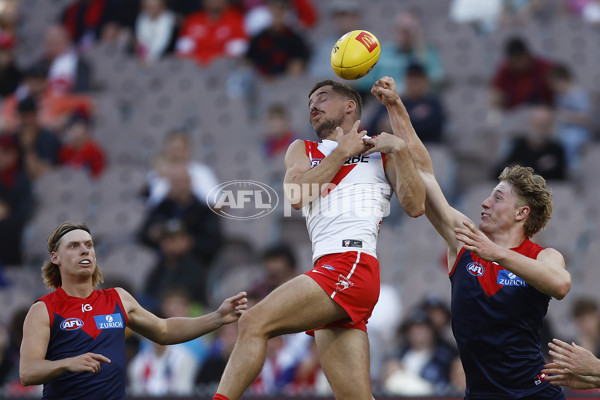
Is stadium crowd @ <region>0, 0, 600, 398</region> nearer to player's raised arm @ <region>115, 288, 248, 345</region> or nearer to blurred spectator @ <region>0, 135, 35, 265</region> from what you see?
blurred spectator @ <region>0, 135, 35, 265</region>

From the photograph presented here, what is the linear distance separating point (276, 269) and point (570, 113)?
15.4ft

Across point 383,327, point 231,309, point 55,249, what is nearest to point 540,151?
point 383,327

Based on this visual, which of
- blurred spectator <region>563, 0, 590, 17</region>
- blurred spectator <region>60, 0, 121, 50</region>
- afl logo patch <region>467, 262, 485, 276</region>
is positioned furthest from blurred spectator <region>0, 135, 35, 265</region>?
blurred spectator <region>563, 0, 590, 17</region>

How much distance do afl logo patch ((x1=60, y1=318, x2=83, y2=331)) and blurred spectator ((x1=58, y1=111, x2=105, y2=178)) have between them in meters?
7.54

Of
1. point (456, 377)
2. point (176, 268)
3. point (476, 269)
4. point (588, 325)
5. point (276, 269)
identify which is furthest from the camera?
point (176, 268)

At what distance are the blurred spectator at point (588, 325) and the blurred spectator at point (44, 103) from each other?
8.06 meters

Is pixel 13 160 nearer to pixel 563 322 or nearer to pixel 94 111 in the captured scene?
pixel 94 111

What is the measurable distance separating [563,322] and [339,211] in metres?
5.17

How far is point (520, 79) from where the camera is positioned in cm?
1267

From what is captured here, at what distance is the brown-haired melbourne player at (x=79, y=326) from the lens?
5.61 metres

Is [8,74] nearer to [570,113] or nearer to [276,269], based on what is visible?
[276,269]

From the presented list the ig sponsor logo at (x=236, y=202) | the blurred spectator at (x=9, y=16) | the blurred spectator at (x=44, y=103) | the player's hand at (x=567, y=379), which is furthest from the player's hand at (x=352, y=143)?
the blurred spectator at (x=9, y=16)

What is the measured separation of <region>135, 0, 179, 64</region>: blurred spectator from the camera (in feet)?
48.8

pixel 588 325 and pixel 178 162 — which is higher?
pixel 178 162
